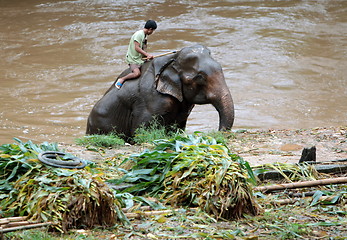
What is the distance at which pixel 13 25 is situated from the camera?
78.3ft

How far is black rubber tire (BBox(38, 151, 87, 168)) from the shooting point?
5.42 metres

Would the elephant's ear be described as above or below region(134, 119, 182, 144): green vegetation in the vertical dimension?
above

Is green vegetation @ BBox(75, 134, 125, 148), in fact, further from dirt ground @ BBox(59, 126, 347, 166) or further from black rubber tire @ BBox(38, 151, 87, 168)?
black rubber tire @ BBox(38, 151, 87, 168)

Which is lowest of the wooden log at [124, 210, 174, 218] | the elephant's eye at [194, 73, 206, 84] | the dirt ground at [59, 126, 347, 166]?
the dirt ground at [59, 126, 347, 166]

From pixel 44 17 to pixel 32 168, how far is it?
20009 millimetres

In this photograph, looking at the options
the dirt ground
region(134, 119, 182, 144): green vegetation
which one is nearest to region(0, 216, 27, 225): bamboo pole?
the dirt ground

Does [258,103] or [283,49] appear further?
[283,49]

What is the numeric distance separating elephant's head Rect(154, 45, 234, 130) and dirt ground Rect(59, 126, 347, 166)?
553 millimetres

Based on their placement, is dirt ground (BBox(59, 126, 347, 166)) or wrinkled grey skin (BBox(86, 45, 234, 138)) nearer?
dirt ground (BBox(59, 126, 347, 166))

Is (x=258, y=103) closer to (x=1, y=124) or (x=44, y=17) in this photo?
(x=1, y=124)

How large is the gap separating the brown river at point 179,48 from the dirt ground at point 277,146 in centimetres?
414

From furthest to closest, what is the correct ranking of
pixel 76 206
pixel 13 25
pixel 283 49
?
pixel 13 25, pixel 283 49, pixel 76 206

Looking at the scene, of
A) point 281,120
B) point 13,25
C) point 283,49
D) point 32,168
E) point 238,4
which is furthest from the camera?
point 238,4

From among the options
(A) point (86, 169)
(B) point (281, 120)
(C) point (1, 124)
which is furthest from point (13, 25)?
(A) point (86, 169)
